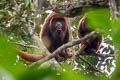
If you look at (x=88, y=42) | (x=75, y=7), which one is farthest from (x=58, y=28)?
(x=75, y=7)

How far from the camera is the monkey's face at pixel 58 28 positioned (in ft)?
18.8

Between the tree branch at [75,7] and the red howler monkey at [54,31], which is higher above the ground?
the tree branch at [75,7]

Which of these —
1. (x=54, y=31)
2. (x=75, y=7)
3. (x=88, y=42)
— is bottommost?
(x=88, y=42)

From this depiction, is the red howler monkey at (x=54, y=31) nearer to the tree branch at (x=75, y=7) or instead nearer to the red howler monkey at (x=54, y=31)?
the red howler monkey at (x=54, y=31)

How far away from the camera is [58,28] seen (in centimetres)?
572

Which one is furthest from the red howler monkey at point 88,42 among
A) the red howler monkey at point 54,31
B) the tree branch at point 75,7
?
the tree branch at point 75,7

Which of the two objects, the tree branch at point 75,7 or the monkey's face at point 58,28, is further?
the monkey's face at point 58,28

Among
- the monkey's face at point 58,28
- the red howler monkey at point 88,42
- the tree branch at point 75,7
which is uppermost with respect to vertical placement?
the tree branch at point 75,7

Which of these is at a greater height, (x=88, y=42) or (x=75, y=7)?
(x=75, y=7)

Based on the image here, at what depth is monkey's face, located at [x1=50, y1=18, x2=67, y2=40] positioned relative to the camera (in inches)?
225

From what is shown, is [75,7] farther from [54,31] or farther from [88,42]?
[88,42]

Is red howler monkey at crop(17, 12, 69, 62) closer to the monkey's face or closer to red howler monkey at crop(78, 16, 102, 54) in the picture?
the monkey's face

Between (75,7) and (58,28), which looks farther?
(58,28)

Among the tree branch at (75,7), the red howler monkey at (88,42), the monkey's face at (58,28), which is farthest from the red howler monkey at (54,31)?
the tree branch at (75,7)
